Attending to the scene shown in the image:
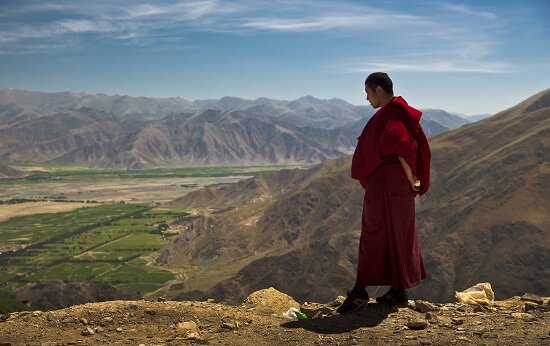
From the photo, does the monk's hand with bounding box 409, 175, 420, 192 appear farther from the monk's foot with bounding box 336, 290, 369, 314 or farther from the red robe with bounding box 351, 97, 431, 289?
the monk's foot with bounding box 336, 290, 369, 314

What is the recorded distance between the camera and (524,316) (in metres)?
6.10

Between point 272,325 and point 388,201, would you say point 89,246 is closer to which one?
point 272,325

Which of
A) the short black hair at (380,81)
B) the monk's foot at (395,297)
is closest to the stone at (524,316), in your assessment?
the monk's foot at (395,297)

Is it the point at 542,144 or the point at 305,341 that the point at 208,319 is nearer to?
the point at 305,341

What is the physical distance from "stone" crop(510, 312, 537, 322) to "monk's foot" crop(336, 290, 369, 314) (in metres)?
1.75

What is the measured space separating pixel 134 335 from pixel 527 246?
4654cm

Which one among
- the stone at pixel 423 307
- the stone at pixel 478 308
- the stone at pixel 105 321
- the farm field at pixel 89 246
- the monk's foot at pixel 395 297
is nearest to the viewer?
the monk's foot at pixel 395 297

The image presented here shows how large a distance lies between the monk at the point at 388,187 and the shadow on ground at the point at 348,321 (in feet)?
0.46

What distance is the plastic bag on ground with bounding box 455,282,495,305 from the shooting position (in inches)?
288

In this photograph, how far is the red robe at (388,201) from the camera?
5.88m

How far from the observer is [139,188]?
185m

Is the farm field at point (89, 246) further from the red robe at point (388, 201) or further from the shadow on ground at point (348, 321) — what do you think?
the red robe at point (388, 201)

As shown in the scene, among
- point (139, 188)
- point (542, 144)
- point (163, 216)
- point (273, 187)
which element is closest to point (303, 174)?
point (273, 187)

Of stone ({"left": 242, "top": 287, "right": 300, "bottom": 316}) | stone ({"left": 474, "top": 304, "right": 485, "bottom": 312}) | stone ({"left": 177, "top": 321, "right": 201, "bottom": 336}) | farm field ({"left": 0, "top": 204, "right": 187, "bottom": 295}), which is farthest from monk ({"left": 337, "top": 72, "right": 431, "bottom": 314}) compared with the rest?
farm field ({"left": 0, "top": 204, "right": 187, "bottom": 295})
